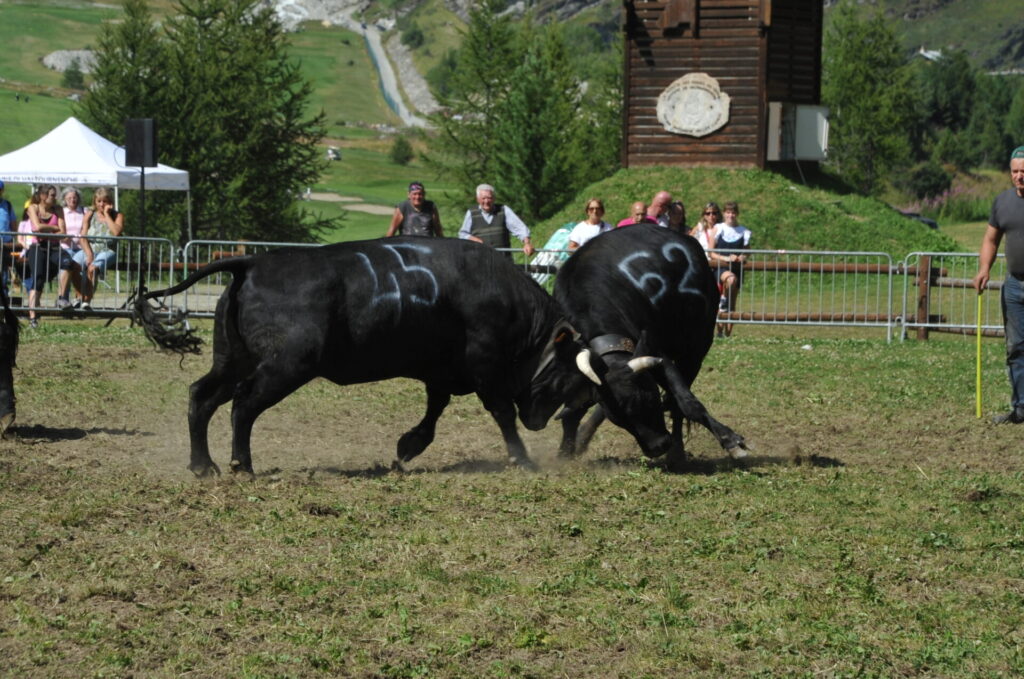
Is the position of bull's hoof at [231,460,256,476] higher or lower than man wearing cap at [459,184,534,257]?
lower

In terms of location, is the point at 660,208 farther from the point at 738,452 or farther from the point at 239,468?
the point at 239,468

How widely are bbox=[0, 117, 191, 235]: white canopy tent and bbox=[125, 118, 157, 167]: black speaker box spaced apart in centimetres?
431

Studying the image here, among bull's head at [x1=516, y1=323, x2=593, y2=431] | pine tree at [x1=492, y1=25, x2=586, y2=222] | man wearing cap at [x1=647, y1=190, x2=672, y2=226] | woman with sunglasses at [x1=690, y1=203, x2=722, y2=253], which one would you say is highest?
pine tree at [x1=492, y1=25, x2=586, y2=222]

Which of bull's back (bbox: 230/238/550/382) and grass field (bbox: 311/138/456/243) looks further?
grass field (bbox: 311/138/456/243)

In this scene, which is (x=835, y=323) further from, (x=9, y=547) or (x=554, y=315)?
(x=9, y=547)

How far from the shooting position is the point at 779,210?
28844mm

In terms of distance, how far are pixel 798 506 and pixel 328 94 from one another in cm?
10868

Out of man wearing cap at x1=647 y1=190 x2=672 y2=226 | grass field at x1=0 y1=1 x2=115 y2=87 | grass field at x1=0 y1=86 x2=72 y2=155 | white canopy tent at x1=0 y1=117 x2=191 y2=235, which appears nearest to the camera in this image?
man wearing cap at x1=647 y1=190 x2=672 y2=226

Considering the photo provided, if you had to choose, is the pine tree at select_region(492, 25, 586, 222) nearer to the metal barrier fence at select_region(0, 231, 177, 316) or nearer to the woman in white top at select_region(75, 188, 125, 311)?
the woman in white top at select_region(75, 188, 125, 311)

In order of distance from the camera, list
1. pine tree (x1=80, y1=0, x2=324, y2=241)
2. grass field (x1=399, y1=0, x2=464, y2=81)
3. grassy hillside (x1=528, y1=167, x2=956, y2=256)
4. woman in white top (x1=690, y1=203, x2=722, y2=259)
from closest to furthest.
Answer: woman in white top (x1=690, y1=203, x2=722, y2=259) → grassy hillside (x1=528, y1=167, x2=956, y2=256) → pine tree (x1=80, y1=0, x2=324, y2=241) → grass field (x1=399, y1=0, x2=464, y2=81)

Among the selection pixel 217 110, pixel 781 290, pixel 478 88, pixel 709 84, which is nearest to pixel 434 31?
pixel 478 88

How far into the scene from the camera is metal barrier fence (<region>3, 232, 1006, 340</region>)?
1778 centimetres

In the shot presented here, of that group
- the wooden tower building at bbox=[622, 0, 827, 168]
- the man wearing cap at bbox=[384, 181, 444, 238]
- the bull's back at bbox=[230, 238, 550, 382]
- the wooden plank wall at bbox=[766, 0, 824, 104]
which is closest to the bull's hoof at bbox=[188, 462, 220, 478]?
the bull's back at bbox=[230, 238, 550, 382]

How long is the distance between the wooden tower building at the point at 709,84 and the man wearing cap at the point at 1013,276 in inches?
784
